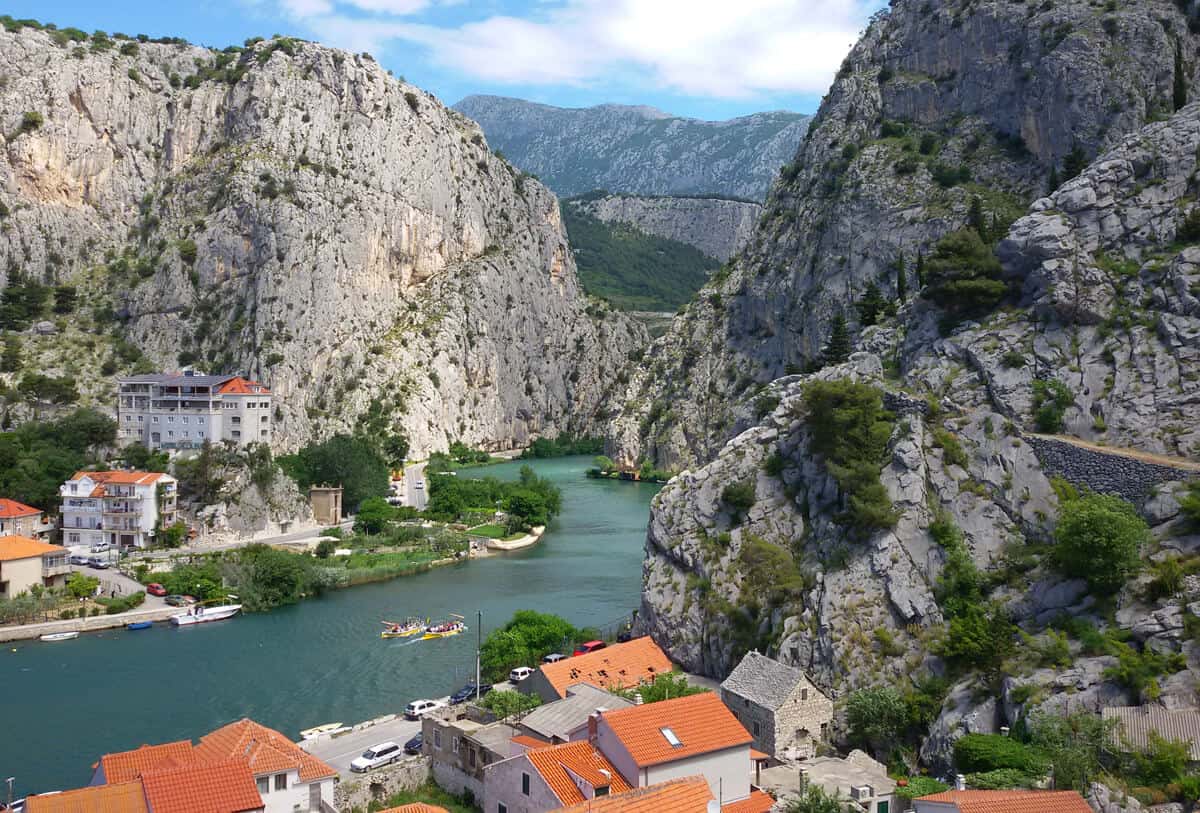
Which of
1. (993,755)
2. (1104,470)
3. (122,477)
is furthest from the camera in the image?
(122,477)

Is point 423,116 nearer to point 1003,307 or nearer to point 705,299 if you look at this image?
point 705,299

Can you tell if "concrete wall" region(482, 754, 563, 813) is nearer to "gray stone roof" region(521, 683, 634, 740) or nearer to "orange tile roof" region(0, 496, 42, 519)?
"gray stone roof" region(521, 683, 634, 740)

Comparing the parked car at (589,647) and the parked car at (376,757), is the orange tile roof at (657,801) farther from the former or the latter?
the parked car at (589,647)

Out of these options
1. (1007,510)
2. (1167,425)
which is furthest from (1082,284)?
(1007,510)

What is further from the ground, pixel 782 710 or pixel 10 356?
pixel 10 356

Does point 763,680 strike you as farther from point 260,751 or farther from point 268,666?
point 268,666

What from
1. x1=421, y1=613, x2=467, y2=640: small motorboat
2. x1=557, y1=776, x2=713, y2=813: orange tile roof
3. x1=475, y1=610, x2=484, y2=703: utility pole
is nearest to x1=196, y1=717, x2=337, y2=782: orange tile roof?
x1=475, y1=610, x2=484, y2=703: utility pole

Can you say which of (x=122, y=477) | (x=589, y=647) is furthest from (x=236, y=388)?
(x=589, y=647)
